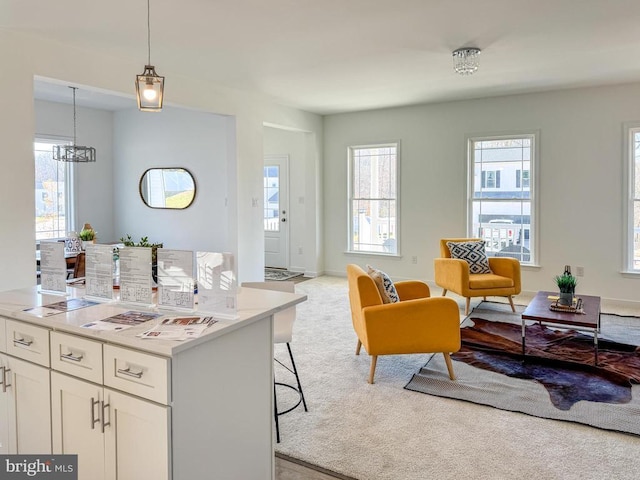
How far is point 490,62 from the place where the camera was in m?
4.74

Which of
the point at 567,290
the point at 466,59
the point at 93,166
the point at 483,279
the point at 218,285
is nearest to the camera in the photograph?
the point at 218,285

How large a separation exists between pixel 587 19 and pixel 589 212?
2.99 meters

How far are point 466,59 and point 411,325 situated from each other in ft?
8.39

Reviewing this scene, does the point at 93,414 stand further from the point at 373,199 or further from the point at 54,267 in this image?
the point at 373,199

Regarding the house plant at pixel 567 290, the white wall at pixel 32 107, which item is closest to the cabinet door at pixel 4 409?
the white wall at pixel 32 107

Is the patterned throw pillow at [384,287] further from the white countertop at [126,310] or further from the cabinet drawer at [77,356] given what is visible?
the cabinet drawer at [77,356]

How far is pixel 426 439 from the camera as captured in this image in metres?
2.66

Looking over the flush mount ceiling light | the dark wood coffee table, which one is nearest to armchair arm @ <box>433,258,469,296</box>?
the dark wood coffee table

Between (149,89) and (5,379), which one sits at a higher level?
(149,89)

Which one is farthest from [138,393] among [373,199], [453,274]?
[373,199]

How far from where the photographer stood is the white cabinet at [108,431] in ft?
5.38

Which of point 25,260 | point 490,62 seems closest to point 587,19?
point 490,62

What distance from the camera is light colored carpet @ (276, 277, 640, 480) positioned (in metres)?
2.36

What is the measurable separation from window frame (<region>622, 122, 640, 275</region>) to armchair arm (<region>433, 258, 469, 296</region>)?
6.93 ft
